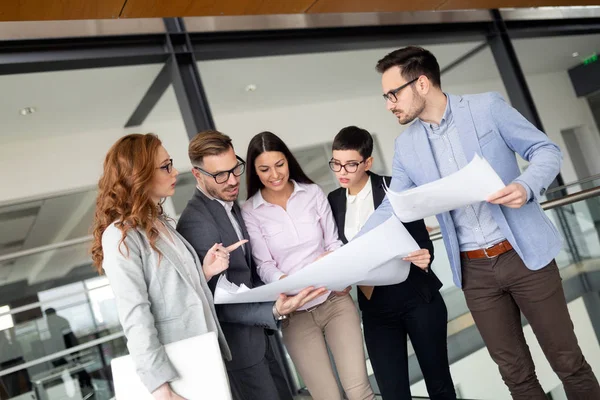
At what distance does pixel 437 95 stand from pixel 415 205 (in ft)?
1.78

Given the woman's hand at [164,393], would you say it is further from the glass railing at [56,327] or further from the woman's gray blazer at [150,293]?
the glass railing at [56,327]

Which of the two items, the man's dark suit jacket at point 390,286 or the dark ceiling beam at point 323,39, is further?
the dark ceiling beam at point 323,39

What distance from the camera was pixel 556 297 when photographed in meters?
2.15

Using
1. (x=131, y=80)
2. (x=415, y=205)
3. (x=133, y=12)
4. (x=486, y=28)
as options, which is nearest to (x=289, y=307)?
(x=415, y=205)

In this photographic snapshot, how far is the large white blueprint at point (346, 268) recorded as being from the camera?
6.48 feet

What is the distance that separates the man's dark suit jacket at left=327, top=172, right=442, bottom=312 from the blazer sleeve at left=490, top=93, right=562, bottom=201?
633 millimetres

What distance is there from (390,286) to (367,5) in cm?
123

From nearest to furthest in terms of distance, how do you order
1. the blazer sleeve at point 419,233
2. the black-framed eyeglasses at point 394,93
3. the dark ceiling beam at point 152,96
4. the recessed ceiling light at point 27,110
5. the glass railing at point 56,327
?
the black-framed eyeglasses at point 394,93, the blazer sleeve at point 419,233, the dark ceiling beam at point 152,96, the glass railing at point 56,327, the recessed ceiling light at point 27,110

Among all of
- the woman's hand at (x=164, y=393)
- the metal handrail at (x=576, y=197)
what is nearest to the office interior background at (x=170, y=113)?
the metal handrail at (x=576, y=197)

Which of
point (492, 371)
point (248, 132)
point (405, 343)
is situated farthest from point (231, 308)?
point (248, 132)

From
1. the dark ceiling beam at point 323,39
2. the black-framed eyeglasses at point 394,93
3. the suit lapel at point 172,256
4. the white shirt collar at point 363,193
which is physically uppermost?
the dark ceiling beam at point 323,39

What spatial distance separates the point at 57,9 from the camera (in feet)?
6.29

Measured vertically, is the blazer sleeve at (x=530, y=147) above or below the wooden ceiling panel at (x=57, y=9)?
below

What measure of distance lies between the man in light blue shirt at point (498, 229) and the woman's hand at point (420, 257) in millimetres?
94
